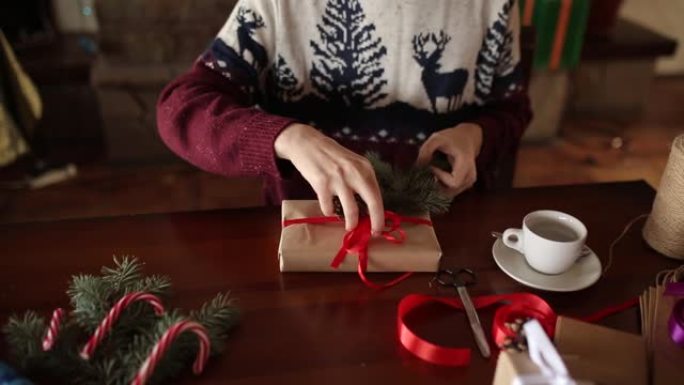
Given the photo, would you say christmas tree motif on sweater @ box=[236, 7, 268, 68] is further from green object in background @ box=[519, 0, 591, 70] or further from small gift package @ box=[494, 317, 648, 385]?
green object in background @ box=[519, 0, 591, 70]

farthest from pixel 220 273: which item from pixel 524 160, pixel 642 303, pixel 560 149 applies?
pixel 560 149

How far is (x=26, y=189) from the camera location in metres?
2.17

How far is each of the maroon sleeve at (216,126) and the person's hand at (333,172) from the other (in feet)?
0.10

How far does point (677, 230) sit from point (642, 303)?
0.14 metres

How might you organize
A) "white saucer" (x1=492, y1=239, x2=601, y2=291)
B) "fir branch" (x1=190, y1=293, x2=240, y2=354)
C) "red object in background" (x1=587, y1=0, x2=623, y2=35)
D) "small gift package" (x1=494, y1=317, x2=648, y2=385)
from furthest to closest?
"red object in background" (x1=587, y1=0, x2=623, y2=35) < "white saucer" (x1=492, y1=239, x2=601, y2=291) < "fir branch" (x1=190, y1=293, x2=240, y2=354) < "small gift package" (x1=494, y1=317, x2=648, y2=385)

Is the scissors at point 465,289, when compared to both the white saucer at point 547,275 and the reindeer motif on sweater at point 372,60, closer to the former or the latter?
the white saucer at point 547,275

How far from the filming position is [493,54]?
1.03 m

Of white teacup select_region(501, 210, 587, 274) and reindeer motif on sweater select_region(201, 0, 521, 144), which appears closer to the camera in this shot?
white teacup select_region(501, 210, 587, 274)

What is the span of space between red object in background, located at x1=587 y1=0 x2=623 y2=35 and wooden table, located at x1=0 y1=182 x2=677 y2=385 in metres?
1.77

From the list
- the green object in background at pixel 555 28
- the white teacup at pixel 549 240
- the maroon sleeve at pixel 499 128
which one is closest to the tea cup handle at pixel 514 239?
the white teacup at pixel 549 240

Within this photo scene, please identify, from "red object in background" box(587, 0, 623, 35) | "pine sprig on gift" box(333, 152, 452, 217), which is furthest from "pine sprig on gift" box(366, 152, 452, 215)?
"red object in background" box(587, 0, 623, 35)

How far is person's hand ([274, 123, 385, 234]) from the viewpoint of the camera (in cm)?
72

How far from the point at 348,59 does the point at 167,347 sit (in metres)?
0.59

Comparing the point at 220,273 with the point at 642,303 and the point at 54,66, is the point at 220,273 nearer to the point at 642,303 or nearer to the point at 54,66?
the point at 642,303
